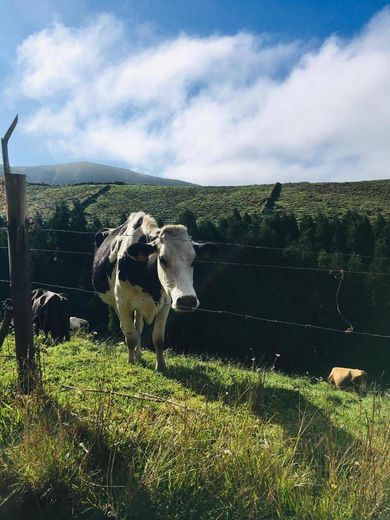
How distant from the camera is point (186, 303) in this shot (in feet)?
20.4

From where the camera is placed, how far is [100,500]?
11.9ft

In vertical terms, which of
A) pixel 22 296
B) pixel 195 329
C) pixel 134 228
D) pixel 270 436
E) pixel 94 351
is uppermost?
pixel 134 228

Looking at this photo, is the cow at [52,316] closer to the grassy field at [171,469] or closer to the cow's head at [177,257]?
the cow's head at [177,257]

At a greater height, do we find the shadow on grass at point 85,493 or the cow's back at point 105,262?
the cow's back at point 105,262

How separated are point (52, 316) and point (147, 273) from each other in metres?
5.29

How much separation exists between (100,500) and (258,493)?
117cm

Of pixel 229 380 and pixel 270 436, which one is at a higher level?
pixel 270 436

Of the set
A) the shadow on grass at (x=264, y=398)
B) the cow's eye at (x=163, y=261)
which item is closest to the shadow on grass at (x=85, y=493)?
the shadow on grass at (x=264, y=398)

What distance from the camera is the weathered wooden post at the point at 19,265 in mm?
5012

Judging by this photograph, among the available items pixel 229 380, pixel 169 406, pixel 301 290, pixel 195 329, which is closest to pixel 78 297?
pixel 195 329

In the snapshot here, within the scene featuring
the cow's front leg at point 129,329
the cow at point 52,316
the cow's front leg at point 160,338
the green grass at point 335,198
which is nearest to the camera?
the cow's front leg at point 160,338

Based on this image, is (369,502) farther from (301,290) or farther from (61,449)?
(301,290)

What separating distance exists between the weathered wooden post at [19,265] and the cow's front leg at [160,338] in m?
3.05

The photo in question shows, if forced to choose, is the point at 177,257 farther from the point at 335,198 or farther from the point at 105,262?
the point at 335,198
